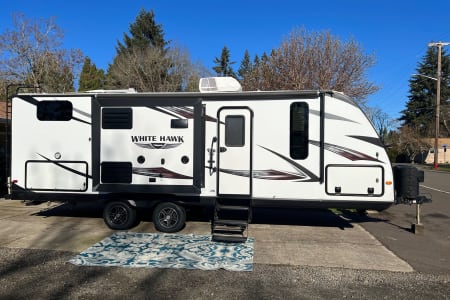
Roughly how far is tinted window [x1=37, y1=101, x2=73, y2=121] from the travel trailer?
0.02 meters

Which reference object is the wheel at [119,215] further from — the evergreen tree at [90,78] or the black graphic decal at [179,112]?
the evergreen tree at [90,78]

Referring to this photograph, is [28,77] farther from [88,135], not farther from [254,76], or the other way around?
[88,135]

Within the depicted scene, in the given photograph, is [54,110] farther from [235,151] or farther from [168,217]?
[235,151]

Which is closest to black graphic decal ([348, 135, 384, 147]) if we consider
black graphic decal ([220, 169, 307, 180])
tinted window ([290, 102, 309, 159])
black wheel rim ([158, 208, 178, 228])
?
tinted window ([290, 102, 309, 159])

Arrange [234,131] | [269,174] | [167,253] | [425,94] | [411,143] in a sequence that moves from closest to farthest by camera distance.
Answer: [167,253] < [269,174] < [234,131] < [411,143] < [425,94]

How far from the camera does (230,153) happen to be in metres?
7.26

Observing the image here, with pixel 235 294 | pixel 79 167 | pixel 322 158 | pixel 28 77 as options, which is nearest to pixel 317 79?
pixel 322 158

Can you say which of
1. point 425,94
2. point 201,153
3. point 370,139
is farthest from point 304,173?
point 425,94

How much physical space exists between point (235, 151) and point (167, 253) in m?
2.25

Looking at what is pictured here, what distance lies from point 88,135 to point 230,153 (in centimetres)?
282

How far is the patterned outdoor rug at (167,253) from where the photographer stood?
5.66m

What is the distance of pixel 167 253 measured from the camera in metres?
6.18

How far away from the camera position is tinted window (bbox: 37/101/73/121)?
25.0ft

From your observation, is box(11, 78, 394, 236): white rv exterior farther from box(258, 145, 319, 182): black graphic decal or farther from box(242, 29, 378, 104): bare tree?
box(242, 29, 378, 104): bare tree
